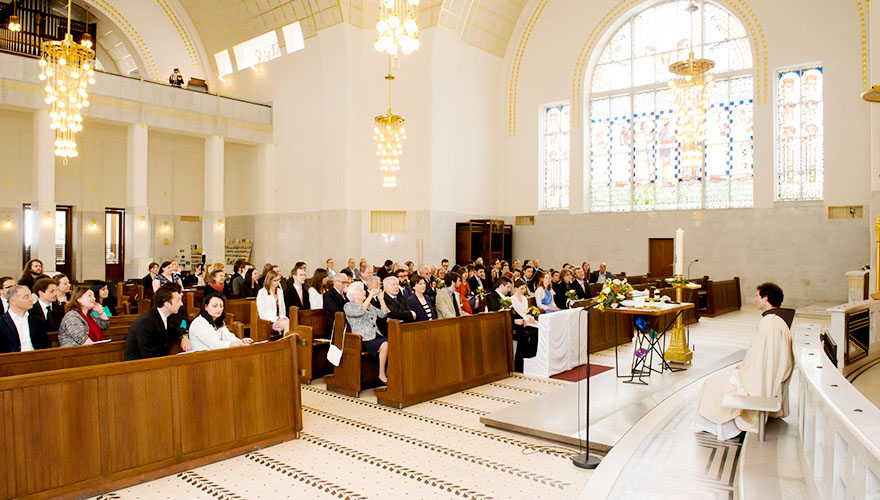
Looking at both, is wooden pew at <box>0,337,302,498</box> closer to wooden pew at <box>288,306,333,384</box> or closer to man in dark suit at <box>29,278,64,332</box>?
man in dark suit at <box>29,278,64,332</box>

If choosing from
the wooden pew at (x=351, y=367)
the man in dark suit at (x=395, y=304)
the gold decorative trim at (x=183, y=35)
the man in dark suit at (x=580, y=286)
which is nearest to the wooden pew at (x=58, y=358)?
the wooden pew at (x=351, y=367)

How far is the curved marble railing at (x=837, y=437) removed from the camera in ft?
7.16

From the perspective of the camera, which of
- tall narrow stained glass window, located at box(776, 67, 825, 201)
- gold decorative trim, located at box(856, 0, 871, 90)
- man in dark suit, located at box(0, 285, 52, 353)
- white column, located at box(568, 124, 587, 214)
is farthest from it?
white column, located at box(568, 124, 587, 214)

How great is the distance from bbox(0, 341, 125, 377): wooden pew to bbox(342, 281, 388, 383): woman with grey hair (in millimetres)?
2309

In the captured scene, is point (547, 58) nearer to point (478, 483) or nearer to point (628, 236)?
point (628, 236)

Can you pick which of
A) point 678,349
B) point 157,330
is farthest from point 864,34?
point 157,330

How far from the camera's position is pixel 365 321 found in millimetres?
6859

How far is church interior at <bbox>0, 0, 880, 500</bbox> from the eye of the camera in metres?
4.39

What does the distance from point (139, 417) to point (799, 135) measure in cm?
1690

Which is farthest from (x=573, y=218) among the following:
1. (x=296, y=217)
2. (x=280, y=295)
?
(x=280, y=295)

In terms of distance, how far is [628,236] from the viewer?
1847 centimetres

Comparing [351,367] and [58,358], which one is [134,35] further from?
[58,358]

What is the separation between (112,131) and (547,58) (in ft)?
46.4

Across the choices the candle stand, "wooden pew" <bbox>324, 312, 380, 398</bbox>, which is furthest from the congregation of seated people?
the candle stand
